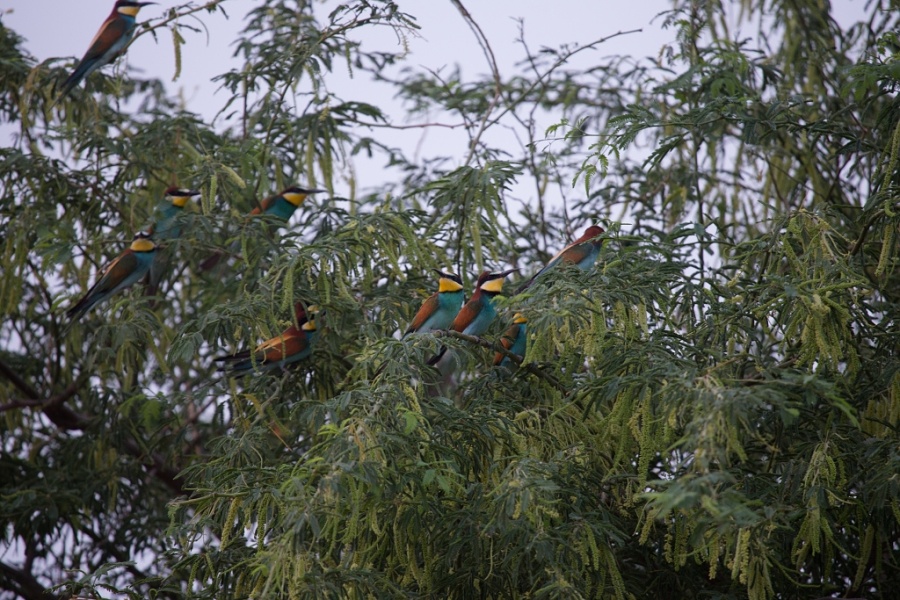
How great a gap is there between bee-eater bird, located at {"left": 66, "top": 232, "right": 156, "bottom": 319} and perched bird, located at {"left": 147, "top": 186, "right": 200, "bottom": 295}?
0.04 metres

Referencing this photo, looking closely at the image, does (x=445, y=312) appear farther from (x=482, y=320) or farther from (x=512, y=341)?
(x=512, y=341)

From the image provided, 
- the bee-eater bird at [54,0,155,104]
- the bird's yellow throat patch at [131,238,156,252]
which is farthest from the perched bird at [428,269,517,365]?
the bee-eater bird at [54,0,155,104]

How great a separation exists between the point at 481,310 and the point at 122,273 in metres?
1.55

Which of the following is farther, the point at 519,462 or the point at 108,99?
the point at 108,99

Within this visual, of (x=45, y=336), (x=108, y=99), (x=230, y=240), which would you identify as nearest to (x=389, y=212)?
(x=230, y=240)

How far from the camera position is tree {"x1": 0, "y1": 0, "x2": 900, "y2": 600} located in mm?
2158

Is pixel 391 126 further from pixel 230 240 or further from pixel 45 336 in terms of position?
pixel 45 336

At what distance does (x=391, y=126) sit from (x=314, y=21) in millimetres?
732

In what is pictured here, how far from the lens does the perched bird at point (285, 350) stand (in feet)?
10.7

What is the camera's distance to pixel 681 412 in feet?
6.46

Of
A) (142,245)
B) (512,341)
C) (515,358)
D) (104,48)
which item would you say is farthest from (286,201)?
(515,358)

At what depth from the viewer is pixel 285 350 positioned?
3.35m

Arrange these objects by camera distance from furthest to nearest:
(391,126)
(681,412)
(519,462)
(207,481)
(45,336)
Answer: (45,336) < (391,126) < (207,481) < (519,462) < (681,412)

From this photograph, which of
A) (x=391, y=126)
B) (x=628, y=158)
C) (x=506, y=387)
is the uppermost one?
(x=391, y=126)
